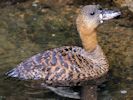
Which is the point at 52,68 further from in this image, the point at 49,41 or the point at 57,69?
the point at 49,41

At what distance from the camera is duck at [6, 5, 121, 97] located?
8555 mm

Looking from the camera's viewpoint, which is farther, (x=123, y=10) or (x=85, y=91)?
(x=123, y=10)

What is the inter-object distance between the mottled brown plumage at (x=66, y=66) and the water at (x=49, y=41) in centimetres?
18

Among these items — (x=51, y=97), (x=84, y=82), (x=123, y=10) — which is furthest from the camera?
(x=123, y=10)

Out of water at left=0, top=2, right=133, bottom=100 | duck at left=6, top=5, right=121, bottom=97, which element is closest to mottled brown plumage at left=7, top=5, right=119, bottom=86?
duck at left=6, top=5, right=121, bottom=97

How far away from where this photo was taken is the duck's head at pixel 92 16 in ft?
29.7

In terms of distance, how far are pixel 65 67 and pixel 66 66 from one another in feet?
0.07

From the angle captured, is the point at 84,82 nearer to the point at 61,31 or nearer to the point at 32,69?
the point at 32,69

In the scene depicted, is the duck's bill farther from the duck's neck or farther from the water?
the water

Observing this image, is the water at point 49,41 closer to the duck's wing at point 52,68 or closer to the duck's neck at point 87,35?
the duck's wing at point 52,68

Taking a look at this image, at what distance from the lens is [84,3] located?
36.9 ft

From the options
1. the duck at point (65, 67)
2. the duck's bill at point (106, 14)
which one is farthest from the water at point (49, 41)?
the duck's bill at point (106, 14)

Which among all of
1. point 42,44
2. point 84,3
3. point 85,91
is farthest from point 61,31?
point 85,91

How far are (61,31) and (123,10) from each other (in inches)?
58.4
